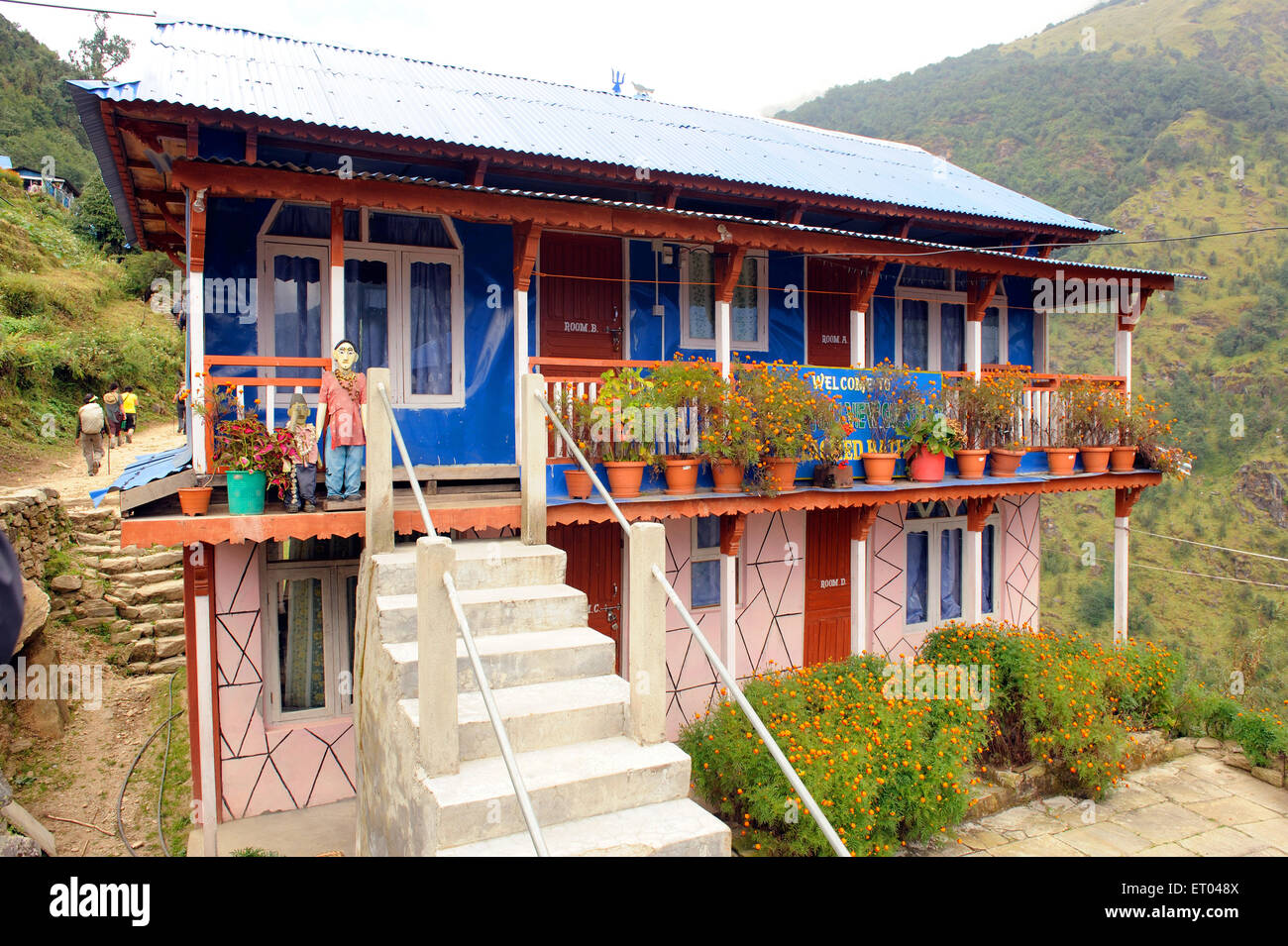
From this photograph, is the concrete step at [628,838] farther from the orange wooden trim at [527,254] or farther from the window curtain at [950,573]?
the window curtain at [950,573]

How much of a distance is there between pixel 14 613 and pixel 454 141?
739 cm

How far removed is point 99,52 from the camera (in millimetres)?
60688

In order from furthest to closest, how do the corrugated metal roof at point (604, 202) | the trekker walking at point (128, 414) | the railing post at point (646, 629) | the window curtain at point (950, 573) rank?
the trekker walking at point (128, 414) → the window curtain at point (950, 573) → the corrugated metal roof at point (604, 202) → the railing post at point (646, 629)

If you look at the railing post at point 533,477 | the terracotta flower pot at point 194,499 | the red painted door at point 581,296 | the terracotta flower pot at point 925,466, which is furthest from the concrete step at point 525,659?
the terracotta flower pot at point 925,466

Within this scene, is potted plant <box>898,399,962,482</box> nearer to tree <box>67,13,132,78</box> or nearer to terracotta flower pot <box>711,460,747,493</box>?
terracotta flower pot <box>711,460,747,493</box>

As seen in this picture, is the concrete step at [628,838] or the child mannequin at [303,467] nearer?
the concrete step at [628,838]

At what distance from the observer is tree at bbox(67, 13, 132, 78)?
5794 cm

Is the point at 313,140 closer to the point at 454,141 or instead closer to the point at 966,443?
the point at 454,141

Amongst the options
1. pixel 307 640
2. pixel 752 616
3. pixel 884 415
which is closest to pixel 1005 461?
pixel 884 415

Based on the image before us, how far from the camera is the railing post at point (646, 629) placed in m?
4.64

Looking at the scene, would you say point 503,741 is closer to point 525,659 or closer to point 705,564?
point 525,659

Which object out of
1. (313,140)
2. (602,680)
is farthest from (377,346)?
(602,680)

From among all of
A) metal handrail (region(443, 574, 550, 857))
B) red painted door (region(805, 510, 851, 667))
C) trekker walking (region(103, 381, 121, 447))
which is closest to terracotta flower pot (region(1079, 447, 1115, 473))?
red painted door (region(805, 510, 851, 667))

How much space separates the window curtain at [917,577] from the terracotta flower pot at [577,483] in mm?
6836
